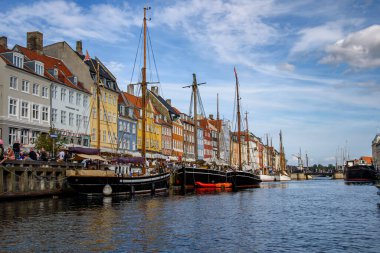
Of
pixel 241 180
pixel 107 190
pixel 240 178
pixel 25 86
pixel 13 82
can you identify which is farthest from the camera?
pixel 241 180

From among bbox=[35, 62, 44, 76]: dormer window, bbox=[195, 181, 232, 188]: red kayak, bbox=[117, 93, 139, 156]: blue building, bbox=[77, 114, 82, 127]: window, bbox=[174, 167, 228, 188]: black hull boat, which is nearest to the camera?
bbox=[35, 62, 44, 76]: dormer window

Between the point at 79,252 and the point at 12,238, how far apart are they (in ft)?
13.8

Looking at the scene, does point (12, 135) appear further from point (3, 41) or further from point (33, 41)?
point (33, 41)

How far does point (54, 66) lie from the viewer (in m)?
70.4

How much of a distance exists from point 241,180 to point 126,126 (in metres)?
25.3

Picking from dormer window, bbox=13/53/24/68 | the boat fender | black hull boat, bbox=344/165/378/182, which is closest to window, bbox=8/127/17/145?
dormer window, bbox=13/53/24/68

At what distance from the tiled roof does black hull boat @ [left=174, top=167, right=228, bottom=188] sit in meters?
21.4

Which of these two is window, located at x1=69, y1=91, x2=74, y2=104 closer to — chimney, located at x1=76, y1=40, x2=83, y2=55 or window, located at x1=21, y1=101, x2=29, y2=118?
chimney, located at x1=76, y1=40, x2=83, y2=55

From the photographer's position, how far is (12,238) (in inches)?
779

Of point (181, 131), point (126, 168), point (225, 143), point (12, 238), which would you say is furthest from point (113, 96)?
point (225, 143)

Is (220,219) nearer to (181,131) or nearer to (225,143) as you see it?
(181,131)

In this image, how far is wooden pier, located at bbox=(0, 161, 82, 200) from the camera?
128ft

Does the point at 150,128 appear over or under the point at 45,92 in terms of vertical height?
under

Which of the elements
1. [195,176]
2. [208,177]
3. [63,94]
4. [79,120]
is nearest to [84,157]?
[195,176]
